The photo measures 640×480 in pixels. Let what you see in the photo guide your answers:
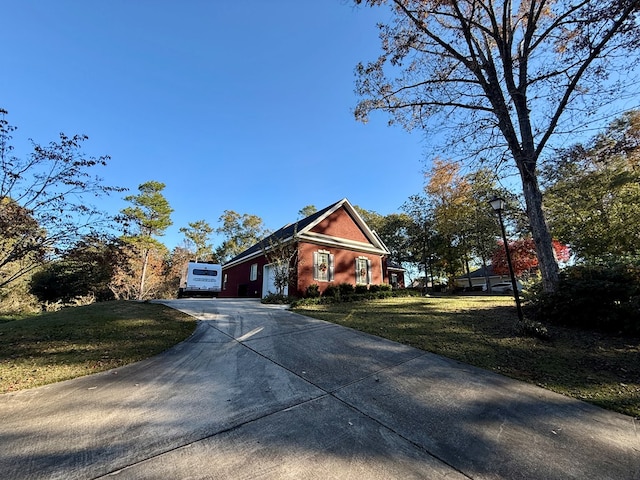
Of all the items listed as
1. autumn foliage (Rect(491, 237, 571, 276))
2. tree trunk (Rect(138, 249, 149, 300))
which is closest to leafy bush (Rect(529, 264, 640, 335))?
autumn foliage (Rect(491, 237, 571, 276))

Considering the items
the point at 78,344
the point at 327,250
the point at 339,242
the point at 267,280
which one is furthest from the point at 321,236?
the point at 78,344

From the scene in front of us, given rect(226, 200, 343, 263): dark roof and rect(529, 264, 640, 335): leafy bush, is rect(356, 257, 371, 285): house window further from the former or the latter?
rect(529, 264, 640, 335): leafy bush

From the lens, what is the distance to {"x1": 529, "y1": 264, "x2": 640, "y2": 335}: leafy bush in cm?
597

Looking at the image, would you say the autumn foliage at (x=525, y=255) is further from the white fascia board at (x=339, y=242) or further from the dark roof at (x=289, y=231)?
the dark roof at (x=289, y=231)

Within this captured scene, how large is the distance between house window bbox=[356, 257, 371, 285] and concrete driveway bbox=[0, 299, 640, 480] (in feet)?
43.0

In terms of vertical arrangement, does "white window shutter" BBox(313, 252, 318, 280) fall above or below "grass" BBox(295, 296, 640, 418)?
above

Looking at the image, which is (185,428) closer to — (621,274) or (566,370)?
(566,370)

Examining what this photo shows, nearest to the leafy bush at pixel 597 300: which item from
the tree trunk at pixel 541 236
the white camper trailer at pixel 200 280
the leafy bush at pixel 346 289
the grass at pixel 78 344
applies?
the tree trunk at pixel 541 236

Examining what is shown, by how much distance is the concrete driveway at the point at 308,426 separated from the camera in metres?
2.28

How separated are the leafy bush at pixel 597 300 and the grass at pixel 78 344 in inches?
356

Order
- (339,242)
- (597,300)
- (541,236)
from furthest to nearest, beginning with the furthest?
(339,242) → (541,236) → (597,300)

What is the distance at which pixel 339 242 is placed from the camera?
1706cm

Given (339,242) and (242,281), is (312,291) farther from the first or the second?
(242,281)

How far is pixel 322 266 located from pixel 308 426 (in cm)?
1314
